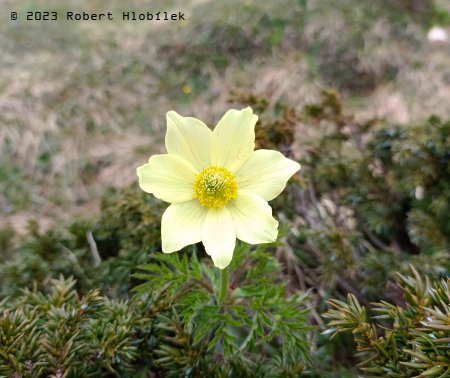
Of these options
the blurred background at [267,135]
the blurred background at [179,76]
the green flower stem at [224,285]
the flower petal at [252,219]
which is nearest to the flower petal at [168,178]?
the flower petal at [252,219]

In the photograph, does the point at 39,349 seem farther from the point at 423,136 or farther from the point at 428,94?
the point at 428,94

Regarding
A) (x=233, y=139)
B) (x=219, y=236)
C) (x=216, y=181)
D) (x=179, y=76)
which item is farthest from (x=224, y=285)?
(x=179, y=76)

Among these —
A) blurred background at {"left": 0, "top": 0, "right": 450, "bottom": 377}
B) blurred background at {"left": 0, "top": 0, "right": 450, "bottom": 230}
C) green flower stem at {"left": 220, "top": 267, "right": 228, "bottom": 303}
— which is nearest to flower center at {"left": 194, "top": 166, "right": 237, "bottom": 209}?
green flower stem at {"left": 220, "top": 267, "right": 228, "bottom": 303}

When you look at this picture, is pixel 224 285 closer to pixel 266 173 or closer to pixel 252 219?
pixel 252 219

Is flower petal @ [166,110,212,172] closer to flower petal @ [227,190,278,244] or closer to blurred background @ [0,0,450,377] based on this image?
flower petal @ [227,190,278,244]

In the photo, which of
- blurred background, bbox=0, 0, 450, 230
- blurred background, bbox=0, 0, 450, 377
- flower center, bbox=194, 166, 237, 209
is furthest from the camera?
blurred background, bbox=0, 0, 450, 230

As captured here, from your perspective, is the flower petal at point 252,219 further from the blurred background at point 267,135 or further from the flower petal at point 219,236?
the blurred background at point 267,135
